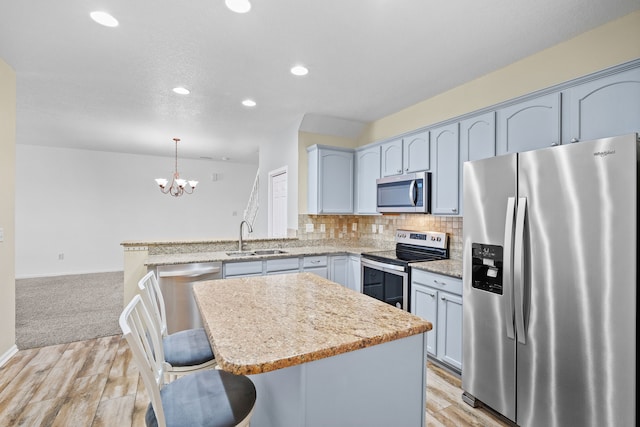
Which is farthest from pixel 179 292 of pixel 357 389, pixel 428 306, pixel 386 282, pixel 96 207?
pixel 96 207

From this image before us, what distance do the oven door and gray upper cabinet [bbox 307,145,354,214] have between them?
2.97 feet

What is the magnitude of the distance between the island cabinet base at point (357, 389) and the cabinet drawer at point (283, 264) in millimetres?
2179

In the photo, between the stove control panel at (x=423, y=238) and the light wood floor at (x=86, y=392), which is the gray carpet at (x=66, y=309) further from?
the stove control panel at (x=423, y=238)

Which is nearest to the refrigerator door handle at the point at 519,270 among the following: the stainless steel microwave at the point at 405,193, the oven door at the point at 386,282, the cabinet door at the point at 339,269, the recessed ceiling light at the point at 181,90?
the oven door at the point at 386,282

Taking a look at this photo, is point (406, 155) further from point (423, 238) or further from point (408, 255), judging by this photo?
point (408, 255)

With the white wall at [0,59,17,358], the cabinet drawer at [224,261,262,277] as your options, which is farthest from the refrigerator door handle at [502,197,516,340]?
the white wall at [0,59,17,358]

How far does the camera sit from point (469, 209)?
7.01 ft

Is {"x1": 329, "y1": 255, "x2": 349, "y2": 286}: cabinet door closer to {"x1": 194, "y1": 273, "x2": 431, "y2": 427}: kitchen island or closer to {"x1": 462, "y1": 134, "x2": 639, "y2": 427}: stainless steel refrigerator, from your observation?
{"x1": 462, "y1": 134, "x2": 639, "y2": 427}: stainless steel refrigerator

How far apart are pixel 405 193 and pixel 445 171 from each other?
483 mm

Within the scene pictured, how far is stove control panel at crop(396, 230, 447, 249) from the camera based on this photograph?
3.21 metres

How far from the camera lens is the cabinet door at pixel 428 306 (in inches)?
102

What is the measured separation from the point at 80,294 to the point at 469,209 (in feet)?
18.9

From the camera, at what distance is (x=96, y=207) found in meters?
6.59

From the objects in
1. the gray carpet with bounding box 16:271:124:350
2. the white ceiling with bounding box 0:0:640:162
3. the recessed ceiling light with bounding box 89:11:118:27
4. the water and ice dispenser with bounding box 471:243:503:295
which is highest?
the white ceiling with bounding box 0:0:640:162
